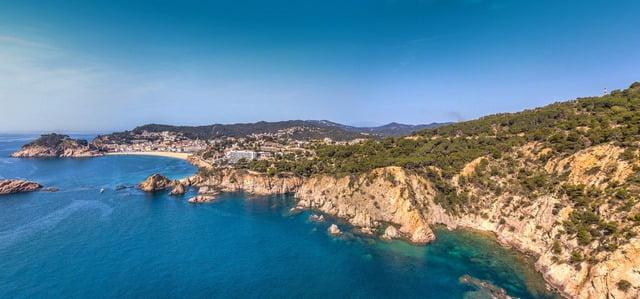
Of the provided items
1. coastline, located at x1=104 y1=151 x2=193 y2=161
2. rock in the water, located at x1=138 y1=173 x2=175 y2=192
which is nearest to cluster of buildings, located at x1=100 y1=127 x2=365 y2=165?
coastline, located at x1=104 y1=151 x2=193 y2=161

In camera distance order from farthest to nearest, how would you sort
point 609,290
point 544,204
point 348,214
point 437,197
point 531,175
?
1. point 348,214
2. point 437,197
3. point 531,175
4. point 544,204
5. point 609,290

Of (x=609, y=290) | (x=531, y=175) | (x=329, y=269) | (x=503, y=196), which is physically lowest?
(x=329, y=269)

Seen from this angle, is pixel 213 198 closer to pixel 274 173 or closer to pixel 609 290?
pixel 274 173

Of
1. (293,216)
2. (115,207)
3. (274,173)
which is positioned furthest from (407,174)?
(115,207)

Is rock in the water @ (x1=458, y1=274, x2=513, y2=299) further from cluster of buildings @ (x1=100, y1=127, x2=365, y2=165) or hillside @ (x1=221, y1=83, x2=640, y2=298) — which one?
cluster of buildings @ (x1=100, y1=127, x2=365, y2=165)

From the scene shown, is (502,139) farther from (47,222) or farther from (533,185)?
(47,222)

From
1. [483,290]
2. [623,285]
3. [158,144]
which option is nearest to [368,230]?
A: [483,290]
